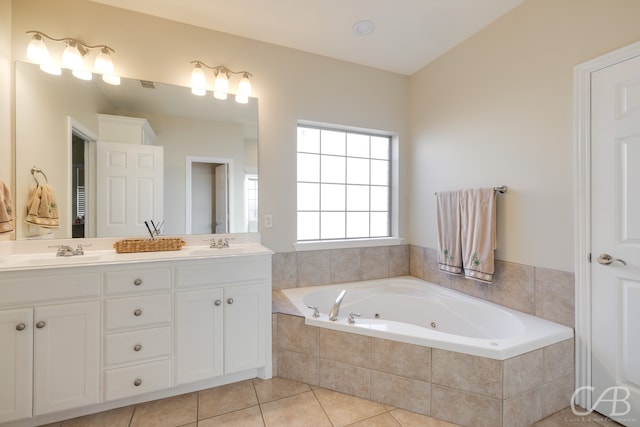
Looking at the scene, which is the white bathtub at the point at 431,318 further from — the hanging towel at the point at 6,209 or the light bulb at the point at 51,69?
the light bulb at the point at 51,69

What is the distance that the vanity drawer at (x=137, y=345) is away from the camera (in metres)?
1.65

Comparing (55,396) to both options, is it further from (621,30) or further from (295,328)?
(621,30)

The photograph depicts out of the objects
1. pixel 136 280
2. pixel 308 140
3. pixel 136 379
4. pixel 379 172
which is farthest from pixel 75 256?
pixel 379 172

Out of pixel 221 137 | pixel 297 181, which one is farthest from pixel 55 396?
pixel 297 181

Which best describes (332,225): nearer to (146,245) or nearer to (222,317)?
(222,317)

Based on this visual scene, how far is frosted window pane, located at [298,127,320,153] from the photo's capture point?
110 inches

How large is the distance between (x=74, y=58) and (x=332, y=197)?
226 cm

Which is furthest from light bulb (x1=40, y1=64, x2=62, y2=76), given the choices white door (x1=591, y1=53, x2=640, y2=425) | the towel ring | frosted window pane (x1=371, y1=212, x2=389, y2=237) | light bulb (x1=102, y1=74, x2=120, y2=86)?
white door (x1=591, y1=53, x2=640, y2=425)

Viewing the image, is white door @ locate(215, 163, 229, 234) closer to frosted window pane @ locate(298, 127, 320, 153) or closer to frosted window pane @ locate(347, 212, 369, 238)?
frosted window pane @ locate(298, 127, 320, 153)

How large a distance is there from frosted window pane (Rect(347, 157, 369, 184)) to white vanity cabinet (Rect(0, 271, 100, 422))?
229cm

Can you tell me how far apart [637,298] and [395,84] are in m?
2.53

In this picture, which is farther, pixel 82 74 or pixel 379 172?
pixel 379 172

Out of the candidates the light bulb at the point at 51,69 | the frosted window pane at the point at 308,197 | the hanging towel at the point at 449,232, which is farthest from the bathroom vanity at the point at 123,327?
the hanging towel at the point at 449,232

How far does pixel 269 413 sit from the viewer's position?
1.71m
